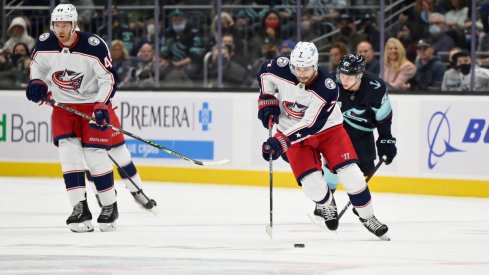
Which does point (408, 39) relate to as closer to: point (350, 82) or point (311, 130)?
point (350, 82)

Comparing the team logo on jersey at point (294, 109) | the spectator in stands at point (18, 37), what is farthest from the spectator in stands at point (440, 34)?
the spectator in stands at point (18, 37)

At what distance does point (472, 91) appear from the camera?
1043cm

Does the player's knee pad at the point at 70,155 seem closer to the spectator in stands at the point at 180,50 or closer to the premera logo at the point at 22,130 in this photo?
the spectator in stands at the point at 180,50

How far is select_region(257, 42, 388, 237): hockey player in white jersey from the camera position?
24.3 feet

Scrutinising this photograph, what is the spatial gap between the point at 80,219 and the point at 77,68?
951 millimetres

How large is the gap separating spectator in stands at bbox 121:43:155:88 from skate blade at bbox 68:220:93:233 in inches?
159

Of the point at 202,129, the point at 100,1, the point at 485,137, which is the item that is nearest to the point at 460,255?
the point at 485,137

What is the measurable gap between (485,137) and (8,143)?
4606 millimetres

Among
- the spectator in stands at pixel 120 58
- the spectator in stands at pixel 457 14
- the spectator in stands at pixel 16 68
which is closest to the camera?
the spectator in stands at pixel 457 14

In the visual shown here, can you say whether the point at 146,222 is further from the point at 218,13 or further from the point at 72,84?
the point at 218,13

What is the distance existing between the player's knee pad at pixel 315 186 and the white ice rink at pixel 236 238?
272mm

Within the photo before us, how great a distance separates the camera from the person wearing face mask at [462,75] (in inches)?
416

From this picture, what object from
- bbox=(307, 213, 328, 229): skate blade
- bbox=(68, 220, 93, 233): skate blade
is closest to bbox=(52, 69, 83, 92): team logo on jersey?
bbox=(68, 220, 93, 233): skate blade

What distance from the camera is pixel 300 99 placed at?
7.48m
